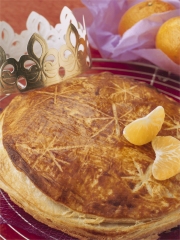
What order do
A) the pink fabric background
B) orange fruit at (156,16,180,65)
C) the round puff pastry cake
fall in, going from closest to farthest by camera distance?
the round puff pastry cake < orange fruit at (156,16,180,65) < the pink fabric background

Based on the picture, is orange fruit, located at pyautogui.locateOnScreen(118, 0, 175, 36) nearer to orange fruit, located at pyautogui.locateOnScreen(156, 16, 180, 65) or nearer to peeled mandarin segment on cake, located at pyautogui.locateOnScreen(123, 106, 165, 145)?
orange fruit, located at pyautogui.locateOnScreen(156, 16, 180, 65)

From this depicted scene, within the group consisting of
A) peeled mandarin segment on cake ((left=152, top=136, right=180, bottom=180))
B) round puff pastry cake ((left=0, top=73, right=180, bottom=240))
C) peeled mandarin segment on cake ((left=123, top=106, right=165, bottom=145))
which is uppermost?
peeled mandarin segment on cake ((left=123, top=106, right=165, bottom=145))

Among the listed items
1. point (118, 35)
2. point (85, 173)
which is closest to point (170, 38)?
point (118, 35)

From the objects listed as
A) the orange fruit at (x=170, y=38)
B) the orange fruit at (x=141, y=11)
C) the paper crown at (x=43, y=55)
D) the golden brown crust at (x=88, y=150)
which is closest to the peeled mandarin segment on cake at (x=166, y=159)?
the golden brown crust at (x=88, y=150)

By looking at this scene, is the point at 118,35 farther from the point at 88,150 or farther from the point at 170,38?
the point at 88,150

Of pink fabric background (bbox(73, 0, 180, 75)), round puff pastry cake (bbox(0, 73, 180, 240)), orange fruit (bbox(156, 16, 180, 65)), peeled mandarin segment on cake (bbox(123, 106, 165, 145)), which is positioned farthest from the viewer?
pink fabric background (bbox(73, 0, 180, 75))

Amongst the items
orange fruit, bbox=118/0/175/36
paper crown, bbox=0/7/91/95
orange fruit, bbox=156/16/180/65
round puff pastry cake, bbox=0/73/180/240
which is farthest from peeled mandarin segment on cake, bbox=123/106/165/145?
orange fruit, bbox=118/0/175/36
